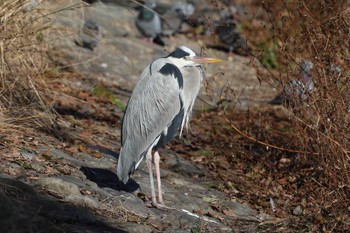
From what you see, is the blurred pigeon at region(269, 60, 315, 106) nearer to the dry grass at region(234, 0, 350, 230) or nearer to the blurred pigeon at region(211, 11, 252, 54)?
the dry grass at region(234, 0, 350, 230)

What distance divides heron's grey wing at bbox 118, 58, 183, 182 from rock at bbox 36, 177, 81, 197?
2.63ft

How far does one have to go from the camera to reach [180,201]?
696cm

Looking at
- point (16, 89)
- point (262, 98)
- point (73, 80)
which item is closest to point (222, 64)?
point (262, 98)

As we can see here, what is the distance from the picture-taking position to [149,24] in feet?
44.2

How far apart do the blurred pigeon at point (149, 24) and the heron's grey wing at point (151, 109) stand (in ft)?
21.4

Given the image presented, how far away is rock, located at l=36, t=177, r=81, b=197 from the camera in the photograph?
241 inches

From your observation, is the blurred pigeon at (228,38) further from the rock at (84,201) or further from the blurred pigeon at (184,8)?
the rock at (84,201)

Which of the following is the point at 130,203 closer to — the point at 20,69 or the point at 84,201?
the point at 84,201

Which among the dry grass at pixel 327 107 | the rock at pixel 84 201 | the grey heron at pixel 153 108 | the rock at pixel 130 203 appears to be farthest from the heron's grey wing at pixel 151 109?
the dry grass at pixel 327 107

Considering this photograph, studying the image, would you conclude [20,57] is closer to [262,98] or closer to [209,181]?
[209,181]

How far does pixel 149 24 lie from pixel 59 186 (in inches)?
298

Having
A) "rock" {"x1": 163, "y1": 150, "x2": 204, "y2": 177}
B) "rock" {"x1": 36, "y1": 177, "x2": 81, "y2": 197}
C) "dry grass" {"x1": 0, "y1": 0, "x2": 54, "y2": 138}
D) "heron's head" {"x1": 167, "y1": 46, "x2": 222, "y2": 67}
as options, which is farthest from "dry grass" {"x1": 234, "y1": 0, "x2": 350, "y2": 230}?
"dry grass" {"x1": 0, "y1": 0, "x2": 54, "y2": 138}

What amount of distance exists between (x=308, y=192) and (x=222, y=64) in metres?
6.25

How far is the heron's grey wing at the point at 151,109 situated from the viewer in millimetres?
6934
